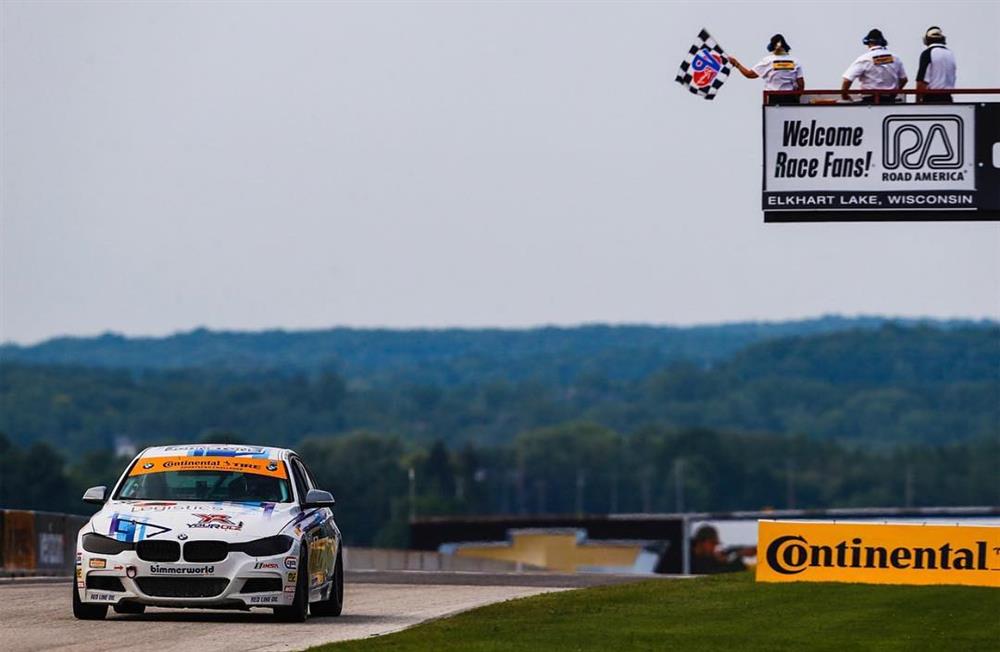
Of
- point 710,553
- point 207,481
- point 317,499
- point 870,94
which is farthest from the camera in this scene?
point 710,553

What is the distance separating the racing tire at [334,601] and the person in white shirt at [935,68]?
10506mm

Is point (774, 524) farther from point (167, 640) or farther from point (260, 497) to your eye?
point (167, 640)

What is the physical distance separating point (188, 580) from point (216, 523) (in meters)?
0.58

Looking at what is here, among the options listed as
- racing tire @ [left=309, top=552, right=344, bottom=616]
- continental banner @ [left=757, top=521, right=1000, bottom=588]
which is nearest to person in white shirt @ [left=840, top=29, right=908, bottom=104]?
continental banner @ [left=757, top=521, right=1000, bottom=588]

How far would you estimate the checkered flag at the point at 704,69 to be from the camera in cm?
3009

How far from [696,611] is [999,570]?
21.6 ft

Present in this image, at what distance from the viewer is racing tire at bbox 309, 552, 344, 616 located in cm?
2319

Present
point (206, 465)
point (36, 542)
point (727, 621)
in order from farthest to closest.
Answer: point (36, 542), point (727, 621), point (206, 465)

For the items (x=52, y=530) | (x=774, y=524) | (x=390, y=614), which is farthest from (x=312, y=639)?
(x=52, y=530)

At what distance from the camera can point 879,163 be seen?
29250 millimetres

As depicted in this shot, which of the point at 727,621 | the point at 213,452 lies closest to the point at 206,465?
the point at 213,452

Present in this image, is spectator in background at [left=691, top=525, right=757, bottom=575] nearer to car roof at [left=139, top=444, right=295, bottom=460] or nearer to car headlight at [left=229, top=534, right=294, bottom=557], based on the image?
car roof at [left=139, top=444, right=295, bottom=460]

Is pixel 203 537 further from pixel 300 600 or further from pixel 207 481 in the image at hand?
pixel 207 481

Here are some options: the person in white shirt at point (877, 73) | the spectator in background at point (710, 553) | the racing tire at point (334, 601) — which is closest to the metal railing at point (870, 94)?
the person in white shirt at point (877, 73)
